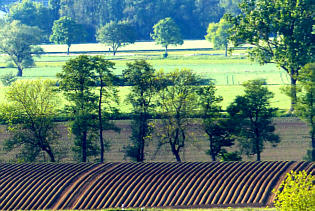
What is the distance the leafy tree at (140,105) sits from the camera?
198ft

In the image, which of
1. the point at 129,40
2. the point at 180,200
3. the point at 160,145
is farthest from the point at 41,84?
the point at 129,40

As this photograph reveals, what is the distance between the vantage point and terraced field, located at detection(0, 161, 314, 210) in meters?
40.9

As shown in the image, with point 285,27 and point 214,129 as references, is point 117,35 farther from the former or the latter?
point 214,129

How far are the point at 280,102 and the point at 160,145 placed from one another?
1329 inches

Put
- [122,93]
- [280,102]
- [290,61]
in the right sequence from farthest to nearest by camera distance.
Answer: [122,93] < [280,102] < [290,61]

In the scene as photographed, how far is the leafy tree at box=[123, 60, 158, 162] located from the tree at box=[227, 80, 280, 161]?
8.96 metres

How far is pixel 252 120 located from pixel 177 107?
8.17 m

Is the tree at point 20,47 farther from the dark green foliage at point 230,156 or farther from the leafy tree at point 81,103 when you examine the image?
the dark green foliage at point 230,156

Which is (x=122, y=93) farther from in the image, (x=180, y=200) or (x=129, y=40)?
(x=129, y=40)

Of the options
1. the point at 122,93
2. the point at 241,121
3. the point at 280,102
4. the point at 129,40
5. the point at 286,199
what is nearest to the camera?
the point at 286,199

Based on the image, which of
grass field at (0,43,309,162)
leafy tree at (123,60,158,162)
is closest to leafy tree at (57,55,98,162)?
grass field at (0,43,309,162)

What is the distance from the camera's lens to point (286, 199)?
31391mm

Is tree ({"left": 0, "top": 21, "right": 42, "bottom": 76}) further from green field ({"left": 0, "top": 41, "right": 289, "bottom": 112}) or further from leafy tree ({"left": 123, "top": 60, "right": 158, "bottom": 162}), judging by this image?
leafy tree ({"left": 123, "top": 60, "right": 158, "bottom": 162})

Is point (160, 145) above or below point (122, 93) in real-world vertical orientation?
below
